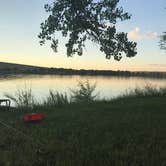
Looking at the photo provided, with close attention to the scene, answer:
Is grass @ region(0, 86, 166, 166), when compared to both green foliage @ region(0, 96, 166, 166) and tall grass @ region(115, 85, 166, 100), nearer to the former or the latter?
green foliage @ region(0, 96, 166, 166)

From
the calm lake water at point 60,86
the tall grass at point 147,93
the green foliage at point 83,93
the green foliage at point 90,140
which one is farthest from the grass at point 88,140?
the calm lake water at point 60,86

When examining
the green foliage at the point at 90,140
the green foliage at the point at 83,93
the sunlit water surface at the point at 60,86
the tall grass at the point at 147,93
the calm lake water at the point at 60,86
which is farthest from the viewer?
the calm lake water at the point at 60,86

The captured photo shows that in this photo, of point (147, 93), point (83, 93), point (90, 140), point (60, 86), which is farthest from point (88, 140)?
point (60, 86)

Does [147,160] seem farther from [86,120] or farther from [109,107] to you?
[109,107]

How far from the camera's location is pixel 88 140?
8.58 metres

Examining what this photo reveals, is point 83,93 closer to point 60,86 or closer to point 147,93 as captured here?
point 147,93

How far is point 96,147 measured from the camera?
791 cm

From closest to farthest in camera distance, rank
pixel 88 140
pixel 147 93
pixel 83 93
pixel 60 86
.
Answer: pixel 88 140, pixel 83 93, pixel 147 93, pixel 60 86

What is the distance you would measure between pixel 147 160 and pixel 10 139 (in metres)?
3.47

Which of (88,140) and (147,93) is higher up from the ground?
(147,93)

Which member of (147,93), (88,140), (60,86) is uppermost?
(147,93)

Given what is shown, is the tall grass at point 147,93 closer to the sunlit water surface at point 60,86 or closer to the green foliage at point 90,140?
the sunlit water surface at point 60,86

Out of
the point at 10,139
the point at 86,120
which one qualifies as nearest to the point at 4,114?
the point at 86,120

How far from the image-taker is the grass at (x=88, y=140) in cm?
714
